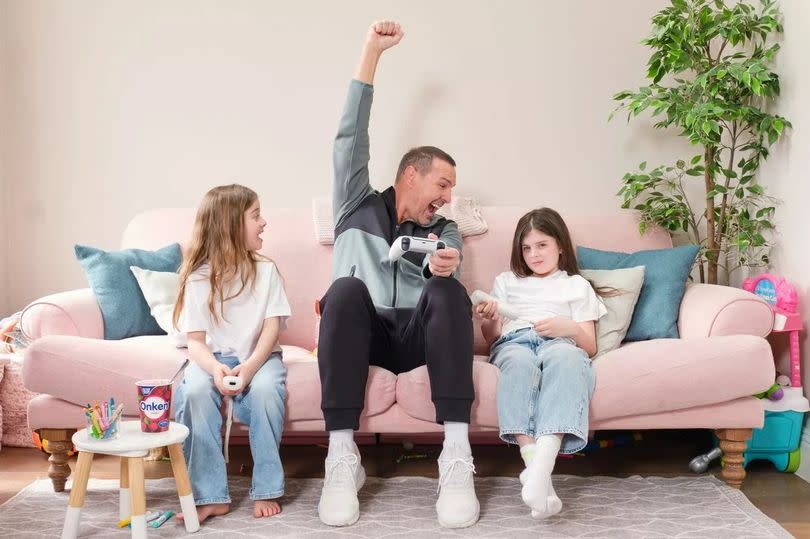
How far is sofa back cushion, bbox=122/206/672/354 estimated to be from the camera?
111 inches

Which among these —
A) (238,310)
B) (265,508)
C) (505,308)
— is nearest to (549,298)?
(505,308)

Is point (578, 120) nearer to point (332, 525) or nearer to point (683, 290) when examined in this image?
point (683, 290)

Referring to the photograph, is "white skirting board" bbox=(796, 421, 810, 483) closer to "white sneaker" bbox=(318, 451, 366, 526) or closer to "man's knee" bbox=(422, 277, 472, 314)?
"man's knee" bbox=(422, 277, 472, 314)

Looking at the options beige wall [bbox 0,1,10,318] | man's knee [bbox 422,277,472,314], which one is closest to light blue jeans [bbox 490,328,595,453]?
man's knee [bbox 422,277,472,314]

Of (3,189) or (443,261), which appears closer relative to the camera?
(443,261)

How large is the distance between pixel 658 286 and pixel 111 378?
167 centimetres

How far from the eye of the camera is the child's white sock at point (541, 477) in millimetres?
1886

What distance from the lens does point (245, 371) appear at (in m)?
2.09

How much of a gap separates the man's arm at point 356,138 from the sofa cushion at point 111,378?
1.92ft

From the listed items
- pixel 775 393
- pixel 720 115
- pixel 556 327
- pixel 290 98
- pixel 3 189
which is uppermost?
pixel 290 98

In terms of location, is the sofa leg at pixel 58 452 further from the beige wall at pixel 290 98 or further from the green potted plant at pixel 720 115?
the green potted plant at pixel 720 115

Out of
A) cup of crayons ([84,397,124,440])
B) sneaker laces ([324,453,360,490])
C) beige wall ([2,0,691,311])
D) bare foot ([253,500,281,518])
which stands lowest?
bare foot ([253,500,281,518])

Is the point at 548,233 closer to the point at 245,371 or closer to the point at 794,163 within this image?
the point at 794,163

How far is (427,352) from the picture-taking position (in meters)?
→ 2.06
